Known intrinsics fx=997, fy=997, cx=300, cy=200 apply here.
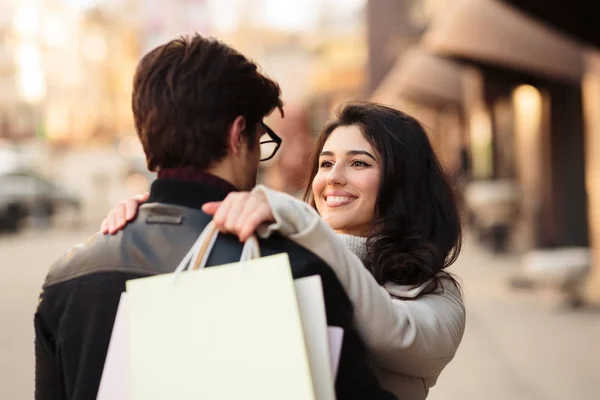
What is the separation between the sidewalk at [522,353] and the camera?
22.2 feet

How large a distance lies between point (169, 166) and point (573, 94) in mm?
13019

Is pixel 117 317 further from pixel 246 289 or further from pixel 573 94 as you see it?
pixel 573 94

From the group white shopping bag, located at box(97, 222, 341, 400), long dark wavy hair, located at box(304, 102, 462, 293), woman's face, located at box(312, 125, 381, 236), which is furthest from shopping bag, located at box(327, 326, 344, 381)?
woman's face, located at box(312, 125, 381, 236)

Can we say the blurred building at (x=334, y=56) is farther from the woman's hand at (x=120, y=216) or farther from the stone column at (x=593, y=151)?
the woman's hand at (x=120, y=216)

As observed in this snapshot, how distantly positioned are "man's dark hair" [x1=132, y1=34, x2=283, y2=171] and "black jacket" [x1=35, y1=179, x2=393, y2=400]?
0.25ft

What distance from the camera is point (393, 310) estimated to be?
2057 mm

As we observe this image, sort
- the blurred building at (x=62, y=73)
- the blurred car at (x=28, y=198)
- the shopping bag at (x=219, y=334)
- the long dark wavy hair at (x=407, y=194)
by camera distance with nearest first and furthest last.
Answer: the shopping bag at (x=219, y=334), the long dark wavy hair at (x=407, y=194), the blurred car at (x=28, y=198), the blurred building at (x=62, y=73)

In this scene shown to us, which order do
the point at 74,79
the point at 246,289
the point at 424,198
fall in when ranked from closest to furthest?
the point at 246,289
the point at 424,198
the point at 74,79

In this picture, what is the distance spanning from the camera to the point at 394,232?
105 inches

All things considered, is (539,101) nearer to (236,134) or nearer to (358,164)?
(358,164)

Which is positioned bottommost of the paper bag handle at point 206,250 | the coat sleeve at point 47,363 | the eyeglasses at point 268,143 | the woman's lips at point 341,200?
the coat sleeve at point 47,363

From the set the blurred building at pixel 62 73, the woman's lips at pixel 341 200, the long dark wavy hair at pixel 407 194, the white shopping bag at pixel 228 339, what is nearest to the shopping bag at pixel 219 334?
the white shopping bag at pixel 228 339

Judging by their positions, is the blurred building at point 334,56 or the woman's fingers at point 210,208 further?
the blurred building at point 334,56

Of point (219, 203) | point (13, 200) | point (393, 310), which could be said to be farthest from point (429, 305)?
point (13, 200)
